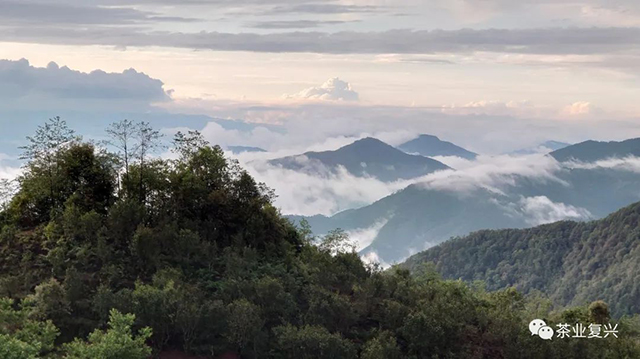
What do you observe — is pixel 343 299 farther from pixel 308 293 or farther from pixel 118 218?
pixel 118 218

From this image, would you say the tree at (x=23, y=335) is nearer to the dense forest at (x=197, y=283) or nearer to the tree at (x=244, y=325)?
the dense forest at (x=197, y=283)

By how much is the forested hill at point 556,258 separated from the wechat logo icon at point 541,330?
9499 centimetres

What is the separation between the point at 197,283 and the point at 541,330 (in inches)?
667

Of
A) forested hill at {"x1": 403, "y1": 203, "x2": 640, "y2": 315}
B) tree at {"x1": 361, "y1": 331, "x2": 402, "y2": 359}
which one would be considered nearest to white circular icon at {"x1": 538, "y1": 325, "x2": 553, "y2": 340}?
tree at {"x1": 361, "y1": 331, "x2": 402, "y2": 359}

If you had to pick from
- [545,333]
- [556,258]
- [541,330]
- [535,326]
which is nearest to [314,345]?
[535,326]

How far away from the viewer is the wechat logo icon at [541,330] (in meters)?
32.6

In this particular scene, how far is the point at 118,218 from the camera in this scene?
1385 inches

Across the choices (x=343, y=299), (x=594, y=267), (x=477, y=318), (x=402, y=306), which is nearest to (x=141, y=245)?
(x=343, y=299)

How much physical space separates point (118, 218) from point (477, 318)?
64.2 ft

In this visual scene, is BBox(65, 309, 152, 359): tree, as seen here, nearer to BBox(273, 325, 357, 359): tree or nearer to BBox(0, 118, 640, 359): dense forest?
BBox(0, 118, 640, 359): dense forest

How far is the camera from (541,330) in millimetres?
32781

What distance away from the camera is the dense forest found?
97.5ft

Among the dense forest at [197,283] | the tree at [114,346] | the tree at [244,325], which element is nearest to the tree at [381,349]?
the dense forest at [197,283]

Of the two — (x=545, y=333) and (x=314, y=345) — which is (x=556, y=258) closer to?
(x=545, y=333)
